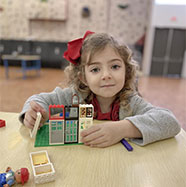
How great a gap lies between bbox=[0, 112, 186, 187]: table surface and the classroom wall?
561 centimetres

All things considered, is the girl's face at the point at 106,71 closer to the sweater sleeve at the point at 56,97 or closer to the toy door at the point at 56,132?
the sweater sleeve at the point at 56,97

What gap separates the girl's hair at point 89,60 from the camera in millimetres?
810

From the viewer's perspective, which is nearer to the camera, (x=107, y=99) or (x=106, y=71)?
(x=106, y=71)

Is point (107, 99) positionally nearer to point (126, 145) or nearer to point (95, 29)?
point (126, 145)

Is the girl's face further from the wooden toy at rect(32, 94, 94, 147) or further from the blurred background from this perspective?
the blurred background

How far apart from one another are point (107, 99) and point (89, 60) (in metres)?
0.22

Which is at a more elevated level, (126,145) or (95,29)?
(95,29)

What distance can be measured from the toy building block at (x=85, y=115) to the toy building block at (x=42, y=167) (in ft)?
0.43

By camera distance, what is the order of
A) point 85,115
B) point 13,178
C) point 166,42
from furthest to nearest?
point 166,42
point 85,115
point 13,178

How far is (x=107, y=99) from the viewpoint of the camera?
3.01ft

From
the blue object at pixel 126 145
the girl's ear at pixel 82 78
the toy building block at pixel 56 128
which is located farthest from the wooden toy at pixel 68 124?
the girl's ear at pixel 82 78

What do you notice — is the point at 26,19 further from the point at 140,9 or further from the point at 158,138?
the point at 158,138

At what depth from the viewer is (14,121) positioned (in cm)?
75

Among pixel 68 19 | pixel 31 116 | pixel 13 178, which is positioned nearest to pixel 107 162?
pixel 13 178
